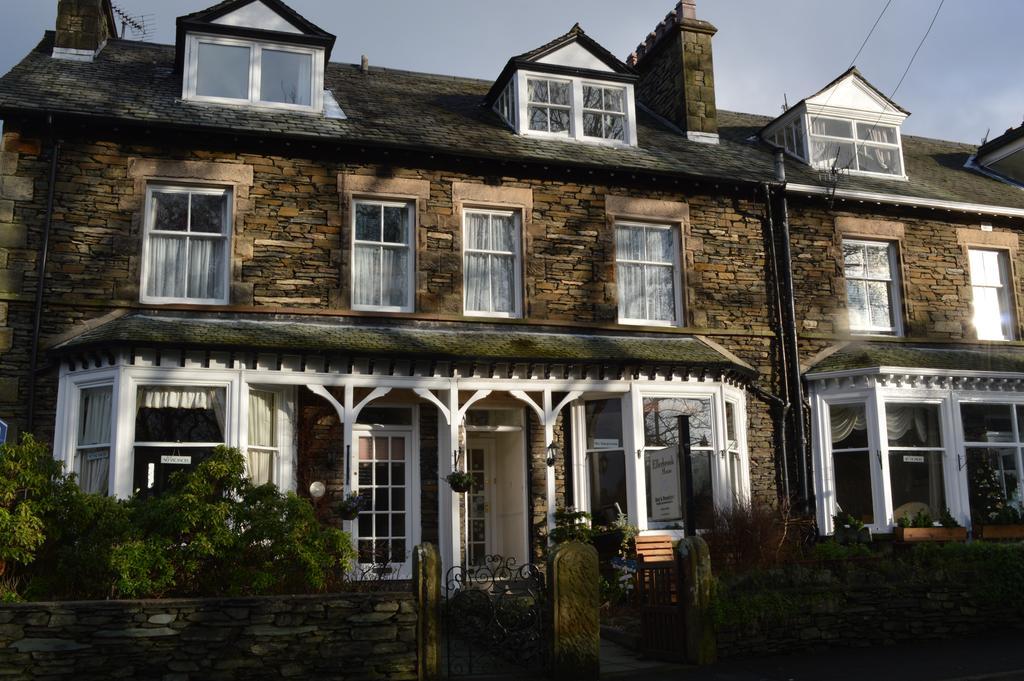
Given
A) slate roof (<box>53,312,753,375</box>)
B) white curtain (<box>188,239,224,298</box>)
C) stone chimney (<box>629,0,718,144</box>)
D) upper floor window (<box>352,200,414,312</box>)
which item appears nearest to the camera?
slate roof (<box>53,312,753,375</box>)

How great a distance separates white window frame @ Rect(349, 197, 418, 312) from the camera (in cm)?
1415

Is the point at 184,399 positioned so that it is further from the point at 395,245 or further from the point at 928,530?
the point at 928,530

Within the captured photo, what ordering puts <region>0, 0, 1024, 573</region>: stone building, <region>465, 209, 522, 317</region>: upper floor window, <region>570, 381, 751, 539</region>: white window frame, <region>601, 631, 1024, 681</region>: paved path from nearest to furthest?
<region>601, 631, 1024, 681</region>: paved path < <region>0, 0, 1024, 573</region>: stone building < <region>570, 381, 751, 539</region>: white window frame < <region>465, 209, 522, 317</region>: upper floor window

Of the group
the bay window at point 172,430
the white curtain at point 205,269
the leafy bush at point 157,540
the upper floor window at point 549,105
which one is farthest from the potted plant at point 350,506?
the upper floor window at point 549,105

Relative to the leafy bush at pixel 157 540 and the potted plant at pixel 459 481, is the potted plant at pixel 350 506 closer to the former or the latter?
the potted plant at pixel 459 481

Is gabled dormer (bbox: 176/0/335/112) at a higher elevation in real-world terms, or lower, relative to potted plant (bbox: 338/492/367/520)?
higher

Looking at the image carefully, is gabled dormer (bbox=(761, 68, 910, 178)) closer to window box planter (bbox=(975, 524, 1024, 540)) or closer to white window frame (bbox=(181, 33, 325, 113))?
window box planter (bbox=(975, 524, 1024, 540))

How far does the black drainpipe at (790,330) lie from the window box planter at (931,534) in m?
1.48

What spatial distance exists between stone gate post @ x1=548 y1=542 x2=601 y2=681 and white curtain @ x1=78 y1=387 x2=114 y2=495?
6.40 metres

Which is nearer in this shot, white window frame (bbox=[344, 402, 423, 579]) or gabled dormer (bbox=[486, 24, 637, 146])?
white window frame (bbox=[344, 402, 423, 579])

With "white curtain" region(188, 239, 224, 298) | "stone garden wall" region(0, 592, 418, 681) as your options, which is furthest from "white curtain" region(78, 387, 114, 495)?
"stone garden wall" region(0, 592, 418, 681)

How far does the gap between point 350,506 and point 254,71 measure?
6938mm

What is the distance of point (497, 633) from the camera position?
31.8ft

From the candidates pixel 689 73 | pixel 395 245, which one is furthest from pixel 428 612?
pixel 689 73
